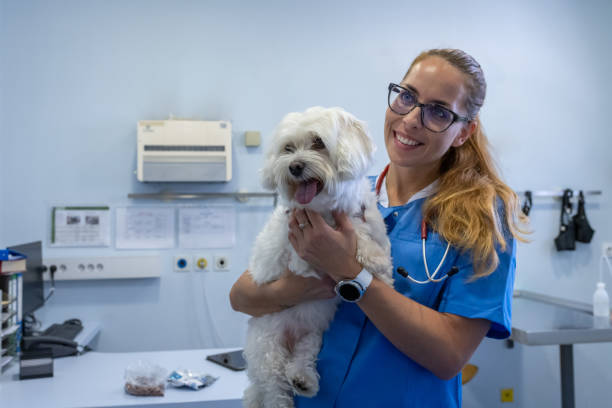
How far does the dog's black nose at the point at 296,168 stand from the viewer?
3.79 ft

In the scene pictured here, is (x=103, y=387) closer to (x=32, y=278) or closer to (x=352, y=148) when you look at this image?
(x=32, y=278)

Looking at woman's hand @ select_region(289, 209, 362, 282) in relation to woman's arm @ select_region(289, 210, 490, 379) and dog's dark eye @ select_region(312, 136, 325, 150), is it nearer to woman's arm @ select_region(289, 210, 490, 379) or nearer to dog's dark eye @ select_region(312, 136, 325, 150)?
woman's arm @ select_region(289, 210, 490, 379)

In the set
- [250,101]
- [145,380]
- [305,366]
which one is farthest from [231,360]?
→ [250,101]

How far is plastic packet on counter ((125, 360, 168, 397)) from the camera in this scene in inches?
72.3

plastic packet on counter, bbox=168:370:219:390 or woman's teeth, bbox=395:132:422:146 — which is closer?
woman's teeth, bbox=395:132:422:146

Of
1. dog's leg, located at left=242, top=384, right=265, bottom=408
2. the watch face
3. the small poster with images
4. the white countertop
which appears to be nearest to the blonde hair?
the watch face

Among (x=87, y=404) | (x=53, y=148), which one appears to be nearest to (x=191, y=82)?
(x=53, y=148)

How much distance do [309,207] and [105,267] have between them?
2166 millimetres

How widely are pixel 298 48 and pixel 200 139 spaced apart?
91 cm

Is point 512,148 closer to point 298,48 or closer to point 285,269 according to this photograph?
point 298,48

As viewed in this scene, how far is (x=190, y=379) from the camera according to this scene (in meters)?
1.95

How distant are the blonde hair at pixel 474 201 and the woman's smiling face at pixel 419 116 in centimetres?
3

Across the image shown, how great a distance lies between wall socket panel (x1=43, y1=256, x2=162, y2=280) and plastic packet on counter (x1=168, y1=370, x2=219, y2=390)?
1.08m

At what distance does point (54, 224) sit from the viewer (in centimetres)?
293
